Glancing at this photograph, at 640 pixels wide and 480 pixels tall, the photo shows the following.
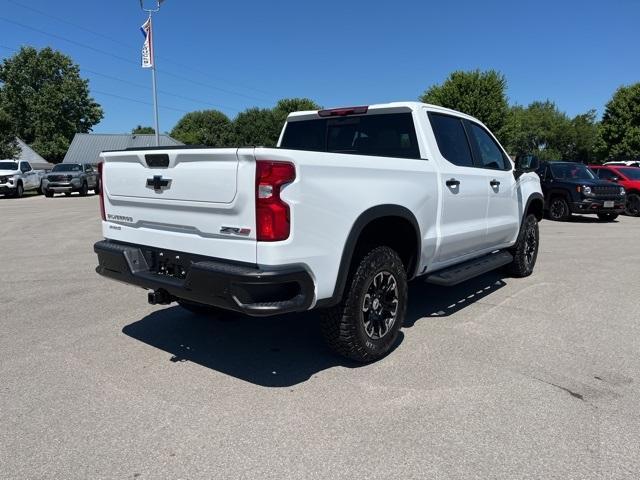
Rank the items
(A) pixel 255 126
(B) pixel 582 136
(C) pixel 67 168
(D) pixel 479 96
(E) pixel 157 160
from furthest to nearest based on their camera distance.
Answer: (B) pixel 582 136 < (A) pixel 255 126 < (D) pixel 479 96 < (C) pixel 67 168 < (E) pixel 157 160

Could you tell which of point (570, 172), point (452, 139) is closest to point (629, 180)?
point (570, 172)

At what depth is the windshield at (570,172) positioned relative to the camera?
15.3 m

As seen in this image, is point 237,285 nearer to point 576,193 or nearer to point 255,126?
point 576,193

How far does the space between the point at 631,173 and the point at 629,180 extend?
1.03 feet

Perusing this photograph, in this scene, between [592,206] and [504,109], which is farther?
[504,109]

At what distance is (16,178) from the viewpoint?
2538 centimetres

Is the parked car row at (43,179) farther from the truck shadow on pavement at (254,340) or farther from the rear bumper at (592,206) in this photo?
the truck shadow on pavement at (254,340)

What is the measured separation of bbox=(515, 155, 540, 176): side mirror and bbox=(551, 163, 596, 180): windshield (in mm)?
9995

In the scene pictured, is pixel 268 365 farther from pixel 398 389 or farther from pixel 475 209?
pixel 475 209

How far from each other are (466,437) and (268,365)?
5.26 feet

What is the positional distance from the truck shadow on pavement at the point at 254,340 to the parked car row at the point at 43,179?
2263 centimetres

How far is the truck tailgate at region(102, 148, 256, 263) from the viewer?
3098 millimetres

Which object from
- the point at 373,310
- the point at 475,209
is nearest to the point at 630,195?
the point at 475,209

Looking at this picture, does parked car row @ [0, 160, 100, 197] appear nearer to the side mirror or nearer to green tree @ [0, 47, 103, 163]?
the side mirror
